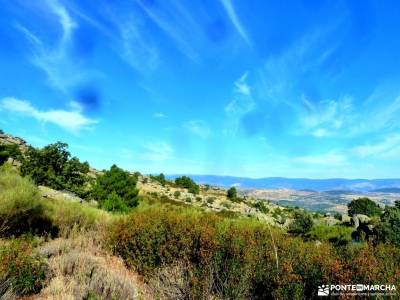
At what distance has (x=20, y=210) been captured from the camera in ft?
31.2

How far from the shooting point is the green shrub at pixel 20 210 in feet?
29.9

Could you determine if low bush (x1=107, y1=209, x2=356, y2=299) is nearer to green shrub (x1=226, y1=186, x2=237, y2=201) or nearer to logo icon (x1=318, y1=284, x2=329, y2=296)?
logo icon (x1=318, y1=284, x2=329, y2=296)

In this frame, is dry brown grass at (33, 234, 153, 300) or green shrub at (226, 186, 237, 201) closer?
dry brown grass at (33, 234, 153, 300)

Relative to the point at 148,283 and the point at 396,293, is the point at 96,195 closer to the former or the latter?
the point at 148,283

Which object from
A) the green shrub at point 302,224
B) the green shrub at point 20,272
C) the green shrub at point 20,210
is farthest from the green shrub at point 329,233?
the green shrub at point 20,272

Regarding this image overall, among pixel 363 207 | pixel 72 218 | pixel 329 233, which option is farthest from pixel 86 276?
pixel 363 207

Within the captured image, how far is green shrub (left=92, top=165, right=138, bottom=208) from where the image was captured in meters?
29.2

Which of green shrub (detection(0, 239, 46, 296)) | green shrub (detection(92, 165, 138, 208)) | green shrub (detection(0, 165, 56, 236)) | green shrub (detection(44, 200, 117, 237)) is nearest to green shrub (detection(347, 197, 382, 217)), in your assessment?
green shrub (detection(92, 165, 138, 208))

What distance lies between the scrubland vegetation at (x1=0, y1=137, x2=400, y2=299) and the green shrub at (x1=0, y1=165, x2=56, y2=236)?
1.0 inches

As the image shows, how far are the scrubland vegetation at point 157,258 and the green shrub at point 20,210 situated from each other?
0.03 metres

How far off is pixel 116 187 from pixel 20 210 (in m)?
20.2

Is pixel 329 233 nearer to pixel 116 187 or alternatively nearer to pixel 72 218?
pixel 72 218

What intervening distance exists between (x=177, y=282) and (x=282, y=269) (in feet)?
7.20

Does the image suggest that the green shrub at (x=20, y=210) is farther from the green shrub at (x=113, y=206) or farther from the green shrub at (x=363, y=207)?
the green shrub at (x=363, y=207)
